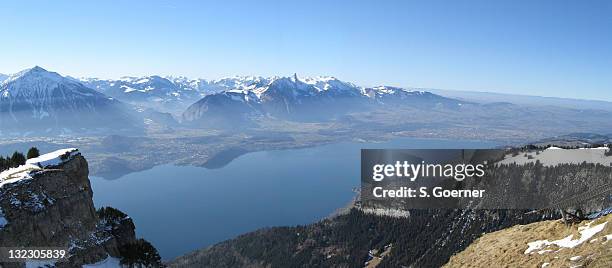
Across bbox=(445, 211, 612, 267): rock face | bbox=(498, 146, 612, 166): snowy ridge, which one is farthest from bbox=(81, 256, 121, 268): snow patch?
bbox=(498, 146, 612, 166): snowy ridge

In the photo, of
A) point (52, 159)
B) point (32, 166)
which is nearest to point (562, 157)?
point (52, 159)

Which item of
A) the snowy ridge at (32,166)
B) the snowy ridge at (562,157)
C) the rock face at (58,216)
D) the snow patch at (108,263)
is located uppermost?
the snowy ridge at (32,166)

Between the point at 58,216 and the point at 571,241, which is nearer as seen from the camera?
the point at 571,241

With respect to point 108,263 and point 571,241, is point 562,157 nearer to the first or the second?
point 571,241

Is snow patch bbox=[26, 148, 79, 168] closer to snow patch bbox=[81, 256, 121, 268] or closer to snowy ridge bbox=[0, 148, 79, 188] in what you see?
snowy ridge bbox=[0, 148, 79, 188]

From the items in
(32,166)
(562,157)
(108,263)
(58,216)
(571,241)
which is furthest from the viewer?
(562,157)

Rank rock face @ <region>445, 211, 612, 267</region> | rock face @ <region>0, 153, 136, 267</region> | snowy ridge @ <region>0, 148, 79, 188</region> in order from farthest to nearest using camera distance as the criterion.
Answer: snowy ridge @ <region>0, 148, 79, 188</region> < rock face @ <region>0, 153, 136, 267</region> < rock face @ <region>445, 211, 612, 267</region>

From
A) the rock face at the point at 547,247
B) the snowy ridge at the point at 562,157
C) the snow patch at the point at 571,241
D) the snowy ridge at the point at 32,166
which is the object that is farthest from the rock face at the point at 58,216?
the snowy ridge at the point at 562,157

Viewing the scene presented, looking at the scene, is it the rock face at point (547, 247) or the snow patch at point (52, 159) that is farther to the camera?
the snow patch at point (52, 159)

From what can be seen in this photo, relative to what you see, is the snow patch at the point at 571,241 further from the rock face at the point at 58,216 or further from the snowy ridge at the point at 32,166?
the snowy ridge at the point at 32,166
